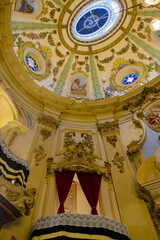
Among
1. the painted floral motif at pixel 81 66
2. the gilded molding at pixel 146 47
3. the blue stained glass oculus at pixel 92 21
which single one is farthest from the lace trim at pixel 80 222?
the blue stained glass oculus at pixel 92 21

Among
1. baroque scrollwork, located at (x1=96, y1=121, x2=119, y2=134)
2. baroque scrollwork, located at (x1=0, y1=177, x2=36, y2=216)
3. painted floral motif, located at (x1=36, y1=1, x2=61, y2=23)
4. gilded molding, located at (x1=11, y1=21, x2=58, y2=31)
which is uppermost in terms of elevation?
painted floral motif, located at (x1=36, y1=1, x2=61, y2=23)

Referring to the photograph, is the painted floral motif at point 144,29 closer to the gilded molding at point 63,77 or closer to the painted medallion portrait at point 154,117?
the gilded molding at point 63,77

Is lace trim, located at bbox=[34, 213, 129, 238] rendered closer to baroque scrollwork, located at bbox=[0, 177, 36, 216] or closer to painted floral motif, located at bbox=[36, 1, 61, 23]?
baroque scrollwork, located at bbox=[0, 177, 36, 216]

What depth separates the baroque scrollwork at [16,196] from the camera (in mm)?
3824

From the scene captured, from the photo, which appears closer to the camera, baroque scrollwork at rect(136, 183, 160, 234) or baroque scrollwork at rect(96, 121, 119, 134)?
baroque scrollwork at rect(136, 183, 160, 234)

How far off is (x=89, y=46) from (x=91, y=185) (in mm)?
10508

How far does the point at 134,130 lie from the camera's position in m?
8.28

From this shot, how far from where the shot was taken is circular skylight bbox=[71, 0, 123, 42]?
1212cm

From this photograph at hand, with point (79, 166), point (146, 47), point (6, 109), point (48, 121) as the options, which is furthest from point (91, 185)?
point (146, 47)

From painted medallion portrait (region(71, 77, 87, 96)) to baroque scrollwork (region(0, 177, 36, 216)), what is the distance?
8459 mm

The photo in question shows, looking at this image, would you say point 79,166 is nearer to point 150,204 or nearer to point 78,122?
point 150,204

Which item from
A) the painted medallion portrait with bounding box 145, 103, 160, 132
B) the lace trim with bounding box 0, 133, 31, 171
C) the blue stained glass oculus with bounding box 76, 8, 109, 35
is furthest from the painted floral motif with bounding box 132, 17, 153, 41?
the lace trim with bounding box 0, 133, 31, 171

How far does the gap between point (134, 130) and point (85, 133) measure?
245cm

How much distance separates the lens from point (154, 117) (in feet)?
26.1
